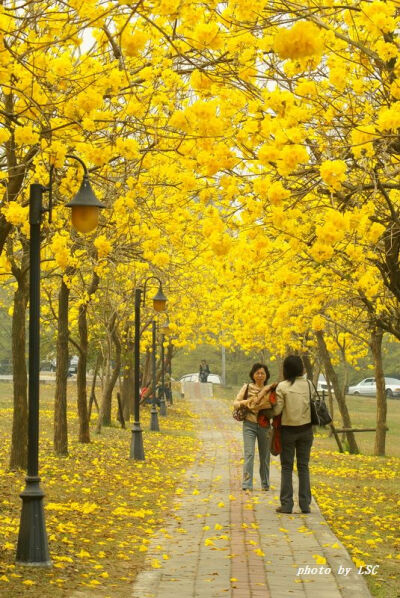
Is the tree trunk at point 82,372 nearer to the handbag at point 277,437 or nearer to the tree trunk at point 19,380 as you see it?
the tree trunk at point 19,380

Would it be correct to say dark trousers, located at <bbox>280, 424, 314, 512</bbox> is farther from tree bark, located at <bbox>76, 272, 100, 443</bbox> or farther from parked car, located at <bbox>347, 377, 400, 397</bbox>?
parked car, located at <bbox>347, 377, 400, 397</bbox>

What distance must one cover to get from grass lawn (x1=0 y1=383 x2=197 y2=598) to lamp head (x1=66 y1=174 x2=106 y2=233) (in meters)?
2.92

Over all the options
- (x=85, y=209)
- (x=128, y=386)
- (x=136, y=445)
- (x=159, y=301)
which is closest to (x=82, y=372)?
(x=159, y=301)

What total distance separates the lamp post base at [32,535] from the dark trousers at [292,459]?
396 centimetres

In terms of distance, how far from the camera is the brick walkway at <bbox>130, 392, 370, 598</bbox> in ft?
25.0

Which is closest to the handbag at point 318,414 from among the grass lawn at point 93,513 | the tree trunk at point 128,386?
the grass lawn at point 93,513

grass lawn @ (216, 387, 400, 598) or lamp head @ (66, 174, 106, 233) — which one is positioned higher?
lamp head @ (66, 174, 106, 233)

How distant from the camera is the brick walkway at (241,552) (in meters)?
7.61

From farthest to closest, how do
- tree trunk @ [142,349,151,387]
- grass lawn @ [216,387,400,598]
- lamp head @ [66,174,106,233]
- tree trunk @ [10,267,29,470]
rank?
tree trunk @ [142,349,151,387]
tree trunk @ [10,267,29,470]
lamp head @ [66,174,106,233]
grass lawn @ [216,387,400,598]

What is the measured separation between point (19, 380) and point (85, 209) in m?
6.18

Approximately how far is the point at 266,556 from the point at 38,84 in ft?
14.9

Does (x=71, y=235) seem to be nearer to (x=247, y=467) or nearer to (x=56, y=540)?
(x=247, y=467)

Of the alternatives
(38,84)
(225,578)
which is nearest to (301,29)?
(38,84)

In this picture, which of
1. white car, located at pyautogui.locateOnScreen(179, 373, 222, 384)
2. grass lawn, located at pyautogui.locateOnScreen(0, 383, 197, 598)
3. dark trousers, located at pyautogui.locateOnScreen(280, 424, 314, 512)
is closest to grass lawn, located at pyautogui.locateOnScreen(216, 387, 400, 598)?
dark trousers, located at pyautogui.locateOnScreen(280, 424, 314, 512)
